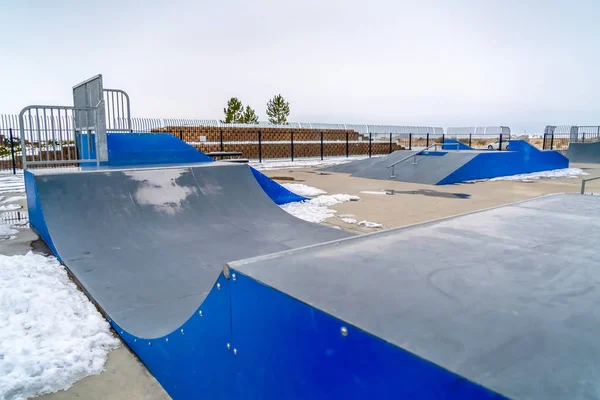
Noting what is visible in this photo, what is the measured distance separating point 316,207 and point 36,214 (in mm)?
4419

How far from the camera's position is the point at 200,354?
1976 millimetres

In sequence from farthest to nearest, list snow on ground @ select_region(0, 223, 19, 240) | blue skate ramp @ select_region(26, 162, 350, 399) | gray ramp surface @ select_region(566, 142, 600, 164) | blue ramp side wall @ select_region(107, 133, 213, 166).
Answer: gray ramp surface @ select_region(566, 142, 600, 164)
blue ramp side wall @ select_region(107, 133, 213, 166)
snow on ground @ select_region(0, 223, 19, 240)
blue skate ramp @ select_region(26, 162, 350, 399)

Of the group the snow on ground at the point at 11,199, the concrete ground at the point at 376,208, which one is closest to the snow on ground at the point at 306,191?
the concrete ground at the point at 376,208

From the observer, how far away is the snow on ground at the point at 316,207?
6.79 meters

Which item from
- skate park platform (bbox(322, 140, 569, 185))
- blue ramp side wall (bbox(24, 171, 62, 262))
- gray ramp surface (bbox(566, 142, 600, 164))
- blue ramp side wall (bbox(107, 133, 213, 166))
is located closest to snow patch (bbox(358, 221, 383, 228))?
blue ramp side wall (bbox(107, 133, 213, 166))

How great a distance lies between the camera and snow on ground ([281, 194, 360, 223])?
22.3ft

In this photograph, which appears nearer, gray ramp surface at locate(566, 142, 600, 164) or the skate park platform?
the skate park platform

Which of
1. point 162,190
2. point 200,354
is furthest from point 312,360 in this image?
point 162,190

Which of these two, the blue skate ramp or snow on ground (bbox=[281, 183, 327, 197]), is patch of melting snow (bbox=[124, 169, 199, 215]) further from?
snow on ground (bbox=[281, 183, 327, 197])

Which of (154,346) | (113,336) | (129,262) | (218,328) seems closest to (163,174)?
(129,262)

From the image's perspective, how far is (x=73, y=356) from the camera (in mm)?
2494

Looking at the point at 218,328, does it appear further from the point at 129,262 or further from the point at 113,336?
the point at 129,262

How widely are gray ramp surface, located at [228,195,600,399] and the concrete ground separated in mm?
1125

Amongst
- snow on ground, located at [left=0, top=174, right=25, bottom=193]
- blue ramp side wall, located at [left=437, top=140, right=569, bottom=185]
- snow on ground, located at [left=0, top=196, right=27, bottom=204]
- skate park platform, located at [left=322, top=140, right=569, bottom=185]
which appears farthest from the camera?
blue ramp side wall, located at [left=437, top=140, right=569, bottom=185]
